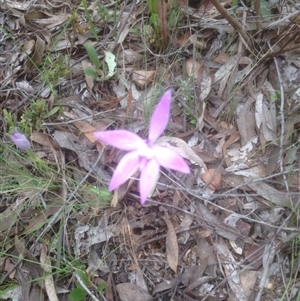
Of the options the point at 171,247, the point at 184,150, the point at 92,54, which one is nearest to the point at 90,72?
the point at 92,54

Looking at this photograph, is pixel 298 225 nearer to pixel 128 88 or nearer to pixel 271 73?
pixel 271 73

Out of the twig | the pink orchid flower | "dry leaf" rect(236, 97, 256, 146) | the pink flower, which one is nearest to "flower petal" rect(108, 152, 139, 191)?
the pink orchid flower

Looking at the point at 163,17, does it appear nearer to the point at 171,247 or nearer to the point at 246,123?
the point at 246,123

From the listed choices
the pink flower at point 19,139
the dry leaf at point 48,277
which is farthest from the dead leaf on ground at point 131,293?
the pink flower at point 19,139

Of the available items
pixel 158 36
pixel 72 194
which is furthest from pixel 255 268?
pixel 158 36

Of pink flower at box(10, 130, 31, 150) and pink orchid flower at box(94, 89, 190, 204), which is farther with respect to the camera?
pink flower at box(10, 130, 31, 150)

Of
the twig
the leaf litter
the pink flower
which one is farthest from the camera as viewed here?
the leaf litter

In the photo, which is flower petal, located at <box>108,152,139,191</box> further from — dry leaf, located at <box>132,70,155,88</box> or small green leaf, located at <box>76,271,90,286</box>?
dry leaf, located at <box>132,70,155,88</box>
